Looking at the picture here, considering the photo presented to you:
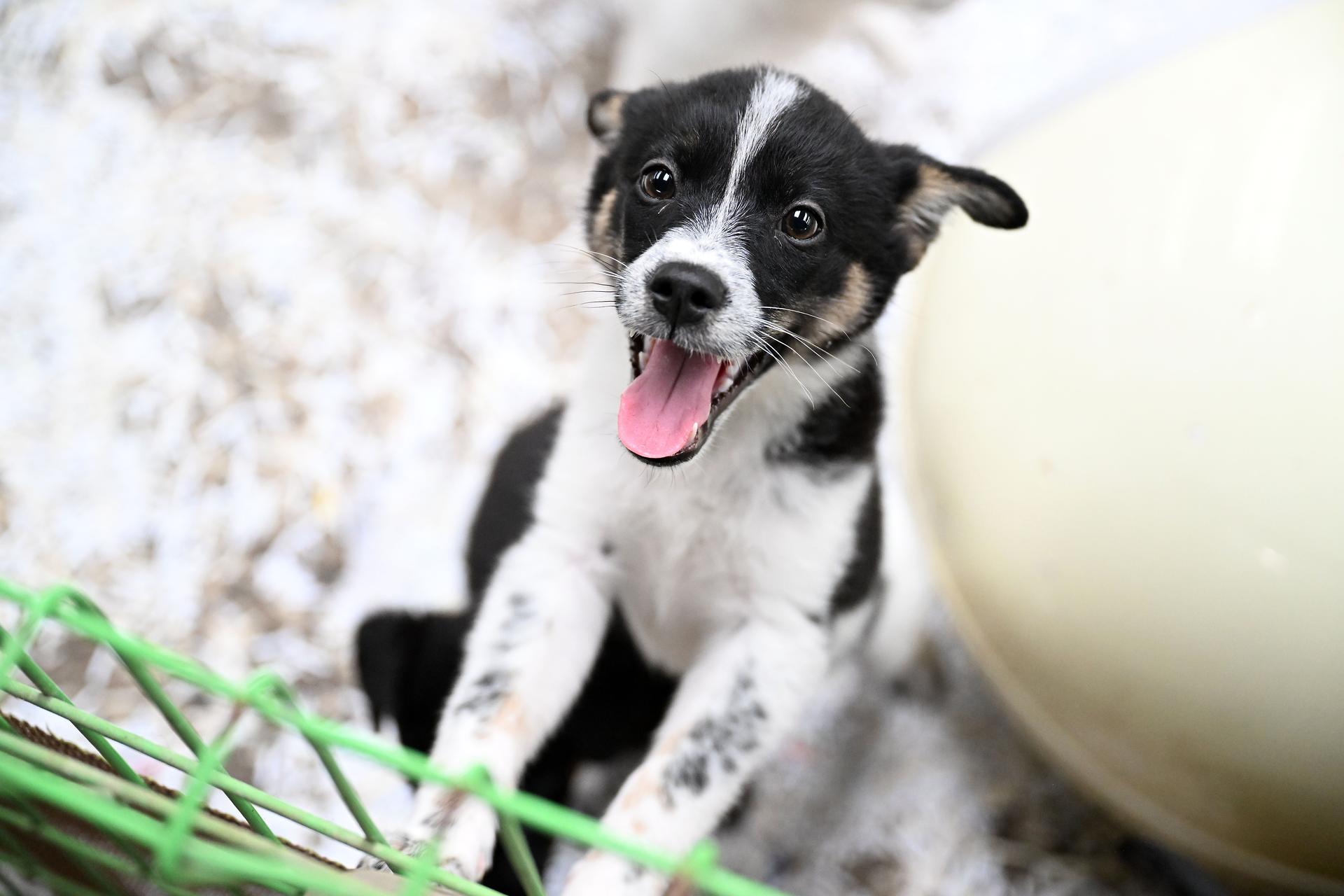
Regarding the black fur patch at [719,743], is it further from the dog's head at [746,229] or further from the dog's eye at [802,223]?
the dog's eye at [802,223]

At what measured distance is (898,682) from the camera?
3.10 meters

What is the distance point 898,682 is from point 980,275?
132 cm

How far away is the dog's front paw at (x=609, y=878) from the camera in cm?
180

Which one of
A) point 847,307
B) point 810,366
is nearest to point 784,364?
point 810,366

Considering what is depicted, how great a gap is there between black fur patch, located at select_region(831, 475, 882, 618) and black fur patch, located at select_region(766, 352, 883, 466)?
0.52 feet

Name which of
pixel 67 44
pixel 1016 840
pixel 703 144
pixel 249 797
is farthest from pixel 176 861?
pixel 67 44

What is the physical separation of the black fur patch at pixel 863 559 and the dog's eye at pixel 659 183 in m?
0.82

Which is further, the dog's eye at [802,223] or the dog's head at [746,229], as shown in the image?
the dog's eye at [802,223]

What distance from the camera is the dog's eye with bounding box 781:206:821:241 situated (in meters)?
1.87

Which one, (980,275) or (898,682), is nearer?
(980,275)

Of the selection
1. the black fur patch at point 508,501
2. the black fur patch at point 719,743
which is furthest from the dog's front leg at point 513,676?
the black fur patch at point 719,743

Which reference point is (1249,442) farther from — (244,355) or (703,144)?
(244,355)

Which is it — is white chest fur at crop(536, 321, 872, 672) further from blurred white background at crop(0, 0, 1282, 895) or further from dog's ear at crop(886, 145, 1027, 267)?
blurred white background at crop(0, 0, 1282, 895)

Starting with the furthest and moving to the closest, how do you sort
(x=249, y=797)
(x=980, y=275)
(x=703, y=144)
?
(x=980, y=275) < (x=703, y=144) < (x=249, y=797)
